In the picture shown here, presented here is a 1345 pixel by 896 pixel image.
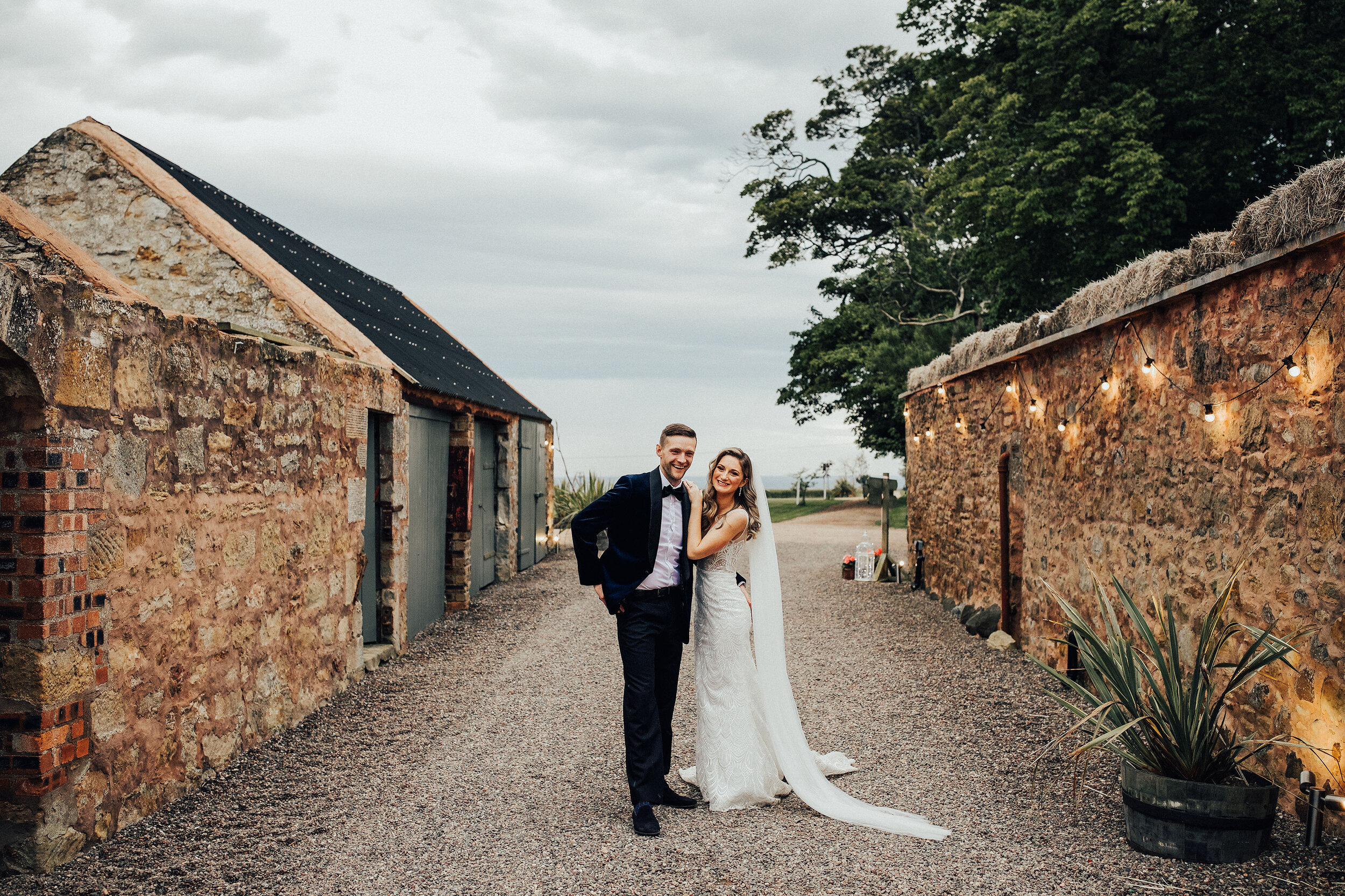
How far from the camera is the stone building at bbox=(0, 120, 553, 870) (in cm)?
346

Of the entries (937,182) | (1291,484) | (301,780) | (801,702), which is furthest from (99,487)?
(937,182)

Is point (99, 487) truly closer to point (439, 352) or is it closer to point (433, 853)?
point (433, 853)

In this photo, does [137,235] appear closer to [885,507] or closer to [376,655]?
[376,655]

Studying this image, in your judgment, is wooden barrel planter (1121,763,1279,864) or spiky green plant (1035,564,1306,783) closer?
wooden barrel planter (1121,763,1279,864)

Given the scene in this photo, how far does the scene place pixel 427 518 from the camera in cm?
919

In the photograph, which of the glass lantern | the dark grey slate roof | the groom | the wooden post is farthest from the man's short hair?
the wooden post

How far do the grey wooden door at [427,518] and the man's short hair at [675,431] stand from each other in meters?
4.41

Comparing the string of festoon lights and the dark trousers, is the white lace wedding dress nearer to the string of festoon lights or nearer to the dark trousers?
the dark trousers

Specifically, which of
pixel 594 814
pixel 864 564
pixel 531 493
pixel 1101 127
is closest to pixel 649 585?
pixel 594 814

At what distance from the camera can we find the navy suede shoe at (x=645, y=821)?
387cm

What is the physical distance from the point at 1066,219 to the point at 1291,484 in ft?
40.2

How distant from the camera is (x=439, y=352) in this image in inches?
476

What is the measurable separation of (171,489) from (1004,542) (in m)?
7.04

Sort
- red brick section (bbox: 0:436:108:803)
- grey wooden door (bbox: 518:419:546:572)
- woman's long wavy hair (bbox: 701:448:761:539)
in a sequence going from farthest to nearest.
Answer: grey wooden door (bbox: 518:419:546:572), woman's long wavy hair (bbox: 701:448:761:539), red brick section (bbox: 0:436:108:803)
